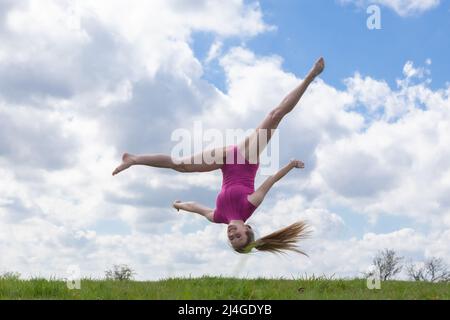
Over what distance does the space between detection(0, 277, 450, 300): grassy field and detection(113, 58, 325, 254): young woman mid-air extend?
2.54ft

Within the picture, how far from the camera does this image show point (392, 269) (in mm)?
19969

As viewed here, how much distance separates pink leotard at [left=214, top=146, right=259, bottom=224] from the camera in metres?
10.4

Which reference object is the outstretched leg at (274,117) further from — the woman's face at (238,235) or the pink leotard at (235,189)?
the woman's face at (238,235)

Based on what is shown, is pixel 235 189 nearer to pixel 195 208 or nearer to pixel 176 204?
pixel 195 208

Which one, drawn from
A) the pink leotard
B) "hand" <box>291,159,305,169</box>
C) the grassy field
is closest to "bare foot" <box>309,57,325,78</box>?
"hand" <box>291,159,305,169</box>

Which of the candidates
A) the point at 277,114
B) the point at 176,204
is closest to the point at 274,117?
the point at 277,114

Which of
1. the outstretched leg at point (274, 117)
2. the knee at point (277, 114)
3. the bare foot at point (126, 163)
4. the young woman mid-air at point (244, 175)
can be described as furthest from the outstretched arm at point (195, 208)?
the knee at point (277, 114)

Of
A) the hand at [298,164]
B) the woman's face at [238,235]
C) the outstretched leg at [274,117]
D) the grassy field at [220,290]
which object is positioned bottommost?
the grassy field at [220,290]

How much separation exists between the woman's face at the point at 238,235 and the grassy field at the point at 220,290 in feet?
2.15

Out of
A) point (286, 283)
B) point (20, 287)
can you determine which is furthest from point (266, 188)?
point (20, 287)

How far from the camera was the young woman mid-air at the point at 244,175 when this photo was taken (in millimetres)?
10219

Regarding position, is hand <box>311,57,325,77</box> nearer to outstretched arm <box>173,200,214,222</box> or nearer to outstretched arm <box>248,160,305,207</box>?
outstretched arm <box>248,160,305,207</box>
